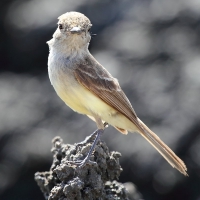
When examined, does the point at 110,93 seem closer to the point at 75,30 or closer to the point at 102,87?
the point at 102,87

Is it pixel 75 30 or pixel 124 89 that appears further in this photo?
pixel 124 89

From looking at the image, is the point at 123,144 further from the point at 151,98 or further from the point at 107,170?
the point at 107,170

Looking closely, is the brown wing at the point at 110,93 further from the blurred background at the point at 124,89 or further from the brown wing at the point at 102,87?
the blurred background at the point at 124,89

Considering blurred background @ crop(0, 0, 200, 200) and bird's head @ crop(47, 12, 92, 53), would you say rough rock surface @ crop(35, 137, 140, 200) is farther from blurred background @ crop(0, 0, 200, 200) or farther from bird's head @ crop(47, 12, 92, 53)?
blurred background @ crop(0, 0, 200, 200)

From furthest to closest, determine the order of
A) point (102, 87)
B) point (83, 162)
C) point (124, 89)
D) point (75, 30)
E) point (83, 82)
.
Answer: point (124, 89), point (102, 87), point (83, 82), point (75, 30), point (83, 162)

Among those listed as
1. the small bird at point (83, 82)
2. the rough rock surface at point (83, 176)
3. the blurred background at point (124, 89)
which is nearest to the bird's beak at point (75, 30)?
the small bird at point (83, 82)

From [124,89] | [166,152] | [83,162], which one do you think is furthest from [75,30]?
[124,89]
